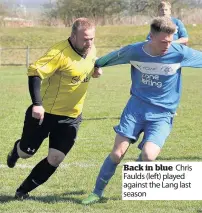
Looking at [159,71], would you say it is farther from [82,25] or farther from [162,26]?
[82,25]

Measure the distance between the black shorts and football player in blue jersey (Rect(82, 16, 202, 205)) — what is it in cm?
48

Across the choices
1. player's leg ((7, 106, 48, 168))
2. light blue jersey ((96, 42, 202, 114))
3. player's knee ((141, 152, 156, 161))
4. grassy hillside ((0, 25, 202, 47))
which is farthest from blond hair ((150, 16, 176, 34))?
grassy hillside ((0, 25, 202, 47))

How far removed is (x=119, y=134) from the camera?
549 cm

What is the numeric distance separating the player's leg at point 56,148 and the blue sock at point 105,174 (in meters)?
0.42

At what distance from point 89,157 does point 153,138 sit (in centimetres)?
275

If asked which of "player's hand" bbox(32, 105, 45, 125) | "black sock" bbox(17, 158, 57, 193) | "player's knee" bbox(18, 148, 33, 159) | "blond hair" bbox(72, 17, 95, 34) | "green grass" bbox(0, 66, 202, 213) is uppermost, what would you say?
"blond hair" bbox(72, 17, 95, 34)

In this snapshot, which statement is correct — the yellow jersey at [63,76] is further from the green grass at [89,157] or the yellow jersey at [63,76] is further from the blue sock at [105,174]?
the green grass at [89,157]

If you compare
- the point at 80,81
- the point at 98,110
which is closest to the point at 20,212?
the point at 80,81

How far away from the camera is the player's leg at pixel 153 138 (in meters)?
5.30

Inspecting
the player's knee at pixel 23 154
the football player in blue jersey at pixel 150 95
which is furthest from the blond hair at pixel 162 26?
the player's knee at pixel 23 154

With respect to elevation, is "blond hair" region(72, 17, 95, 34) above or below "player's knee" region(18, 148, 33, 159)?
above

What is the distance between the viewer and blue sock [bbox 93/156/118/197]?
5594 millimetres

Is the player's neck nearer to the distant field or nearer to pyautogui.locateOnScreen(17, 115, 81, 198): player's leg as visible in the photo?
pyautogui.locateOnScreen(17, 115, 81, 198): player's leg

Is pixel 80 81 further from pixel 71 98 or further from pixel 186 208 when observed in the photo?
pixel 186 208
